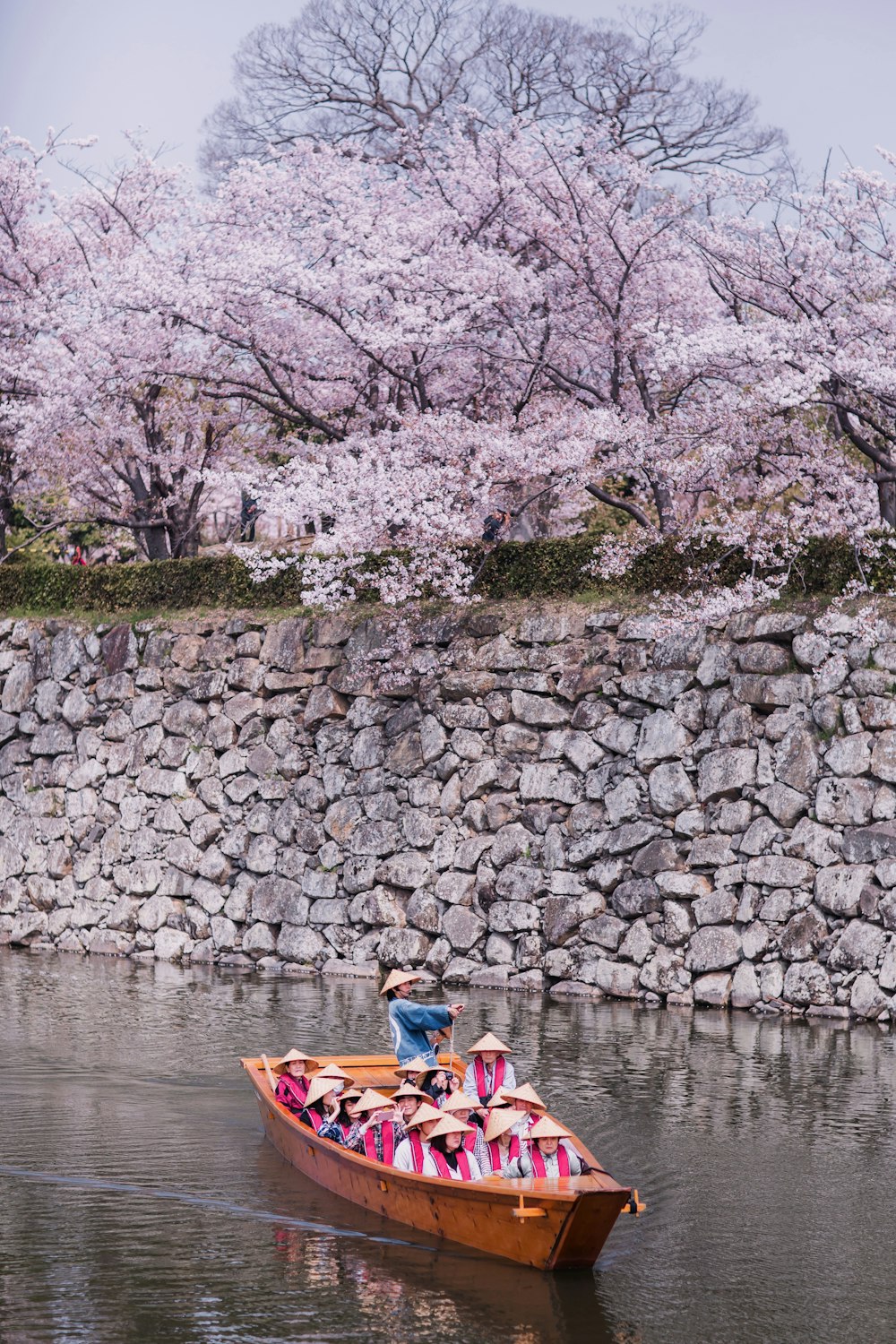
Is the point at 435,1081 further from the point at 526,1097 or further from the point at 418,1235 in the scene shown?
the point at 418,1235

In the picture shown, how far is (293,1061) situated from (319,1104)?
599mm

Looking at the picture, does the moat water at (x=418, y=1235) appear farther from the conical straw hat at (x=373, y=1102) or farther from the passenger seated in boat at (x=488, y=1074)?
the passenger seated in boat at (x=488, y=1074)

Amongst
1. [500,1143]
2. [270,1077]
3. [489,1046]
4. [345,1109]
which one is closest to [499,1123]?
[500,1143]

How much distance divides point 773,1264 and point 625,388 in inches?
472

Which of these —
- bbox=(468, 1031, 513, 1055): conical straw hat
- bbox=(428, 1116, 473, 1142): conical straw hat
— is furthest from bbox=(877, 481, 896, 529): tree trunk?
bbox=(428, 1116, 473, 1142): conical straw hat

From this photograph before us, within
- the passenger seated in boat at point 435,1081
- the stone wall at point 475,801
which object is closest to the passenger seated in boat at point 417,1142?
the passenger seated in boat at point 435,1081

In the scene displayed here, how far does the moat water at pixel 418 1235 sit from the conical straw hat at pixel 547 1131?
26.3 inches

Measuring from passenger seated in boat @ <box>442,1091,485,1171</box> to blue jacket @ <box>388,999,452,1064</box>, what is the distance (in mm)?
1204

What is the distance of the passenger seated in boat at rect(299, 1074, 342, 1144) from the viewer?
352 inches

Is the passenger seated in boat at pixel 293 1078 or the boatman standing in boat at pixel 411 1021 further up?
the boatman standing in boat at pixel 411 1021

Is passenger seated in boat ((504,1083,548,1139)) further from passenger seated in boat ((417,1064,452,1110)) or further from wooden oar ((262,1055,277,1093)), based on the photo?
wooden oar ((262,1055,277,1093))

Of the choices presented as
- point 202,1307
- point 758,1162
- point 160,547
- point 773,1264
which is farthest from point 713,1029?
point 160,547

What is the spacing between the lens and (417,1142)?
7805 millimetres

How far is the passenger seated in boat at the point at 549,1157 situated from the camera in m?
7.41
